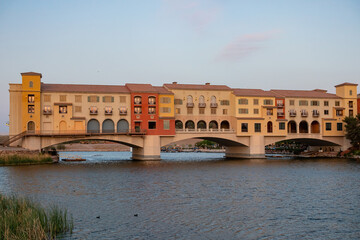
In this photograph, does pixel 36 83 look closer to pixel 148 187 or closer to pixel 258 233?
pixel 148 187

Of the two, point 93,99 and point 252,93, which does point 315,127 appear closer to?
point 252,93

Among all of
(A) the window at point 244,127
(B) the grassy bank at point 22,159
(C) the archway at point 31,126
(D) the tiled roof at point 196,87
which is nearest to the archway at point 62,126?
(C) the archway at point 31,126

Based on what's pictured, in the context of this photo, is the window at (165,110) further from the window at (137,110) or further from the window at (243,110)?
the window at (243,110)

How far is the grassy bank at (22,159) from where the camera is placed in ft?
224

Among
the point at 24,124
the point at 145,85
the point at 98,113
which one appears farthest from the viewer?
the point at 145,85

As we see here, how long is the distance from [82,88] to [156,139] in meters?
19.5

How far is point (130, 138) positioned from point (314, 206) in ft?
189

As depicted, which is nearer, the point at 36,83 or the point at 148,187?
the point at 148,187

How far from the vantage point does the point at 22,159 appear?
2773 inches

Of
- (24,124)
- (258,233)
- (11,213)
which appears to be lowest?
(258,233)

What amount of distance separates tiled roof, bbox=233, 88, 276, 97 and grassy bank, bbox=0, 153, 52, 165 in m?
45.3

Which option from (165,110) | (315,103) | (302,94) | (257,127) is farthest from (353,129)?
(165,110)

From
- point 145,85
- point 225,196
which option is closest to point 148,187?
point 225,196

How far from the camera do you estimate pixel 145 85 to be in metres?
90.7
